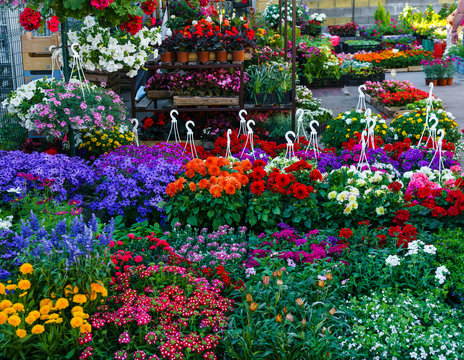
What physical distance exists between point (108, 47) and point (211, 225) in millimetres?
2358

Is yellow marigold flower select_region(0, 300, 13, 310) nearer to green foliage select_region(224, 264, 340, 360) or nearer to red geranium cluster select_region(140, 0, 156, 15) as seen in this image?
green foliage select_region(224, 264, 340, 360)

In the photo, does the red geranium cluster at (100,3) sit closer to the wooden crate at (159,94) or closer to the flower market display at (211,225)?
the flower market display at (211,225)

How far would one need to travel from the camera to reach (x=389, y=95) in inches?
381

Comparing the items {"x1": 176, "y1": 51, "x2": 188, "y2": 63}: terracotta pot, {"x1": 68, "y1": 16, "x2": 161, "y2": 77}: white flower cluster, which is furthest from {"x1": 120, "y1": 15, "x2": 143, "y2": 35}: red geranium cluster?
{"x1": 176, "y1": 51, "x2": 188, "y2": 63}: terracotta pot

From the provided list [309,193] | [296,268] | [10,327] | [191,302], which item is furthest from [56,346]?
[309,193]

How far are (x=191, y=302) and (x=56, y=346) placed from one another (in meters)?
0.74

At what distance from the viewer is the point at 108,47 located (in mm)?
5660

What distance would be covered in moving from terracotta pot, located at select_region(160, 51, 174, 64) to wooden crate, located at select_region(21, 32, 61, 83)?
48.6 inches

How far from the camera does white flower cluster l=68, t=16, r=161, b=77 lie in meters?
5.65

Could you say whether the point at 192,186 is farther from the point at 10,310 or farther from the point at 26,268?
the point at 10,310

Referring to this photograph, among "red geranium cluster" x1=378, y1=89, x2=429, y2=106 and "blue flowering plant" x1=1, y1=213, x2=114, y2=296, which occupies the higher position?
"red geranium cluster" x1=378, y1=89, x2=429, y2=106

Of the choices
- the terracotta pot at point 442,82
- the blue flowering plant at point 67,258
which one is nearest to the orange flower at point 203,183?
the blue flowering plant at point 67,258

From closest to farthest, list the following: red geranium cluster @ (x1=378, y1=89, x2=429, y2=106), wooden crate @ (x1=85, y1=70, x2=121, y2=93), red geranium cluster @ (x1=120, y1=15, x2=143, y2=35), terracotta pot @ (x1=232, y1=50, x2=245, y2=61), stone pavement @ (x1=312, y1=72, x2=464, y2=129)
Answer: red geranium cluster @ (x1=120, y1=15, x2=143, y2=35) < wooden crate @ (x1=85, y1=70, x2=121, y2=93) < terracotta pot @ (x1=232, y1=50, x2=245, y2=61) < red geranium cluster @ (x1=378, y1=89, x2=429, y2=106) < stone pavement @ (x1=312, y1=72, x2=464, y2=129)

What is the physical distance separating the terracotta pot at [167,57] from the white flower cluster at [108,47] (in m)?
0.94
